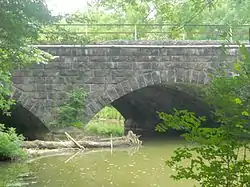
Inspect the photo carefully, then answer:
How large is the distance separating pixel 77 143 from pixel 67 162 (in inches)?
76.9

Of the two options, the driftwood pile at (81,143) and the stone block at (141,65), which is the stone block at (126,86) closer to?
the stone block at (141,65)

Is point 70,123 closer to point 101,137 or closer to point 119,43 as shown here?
point 101,137

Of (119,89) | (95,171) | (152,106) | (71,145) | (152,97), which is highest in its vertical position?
(152,97)

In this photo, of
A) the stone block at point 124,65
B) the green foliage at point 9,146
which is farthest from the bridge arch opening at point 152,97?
the green foliage at point 9,146

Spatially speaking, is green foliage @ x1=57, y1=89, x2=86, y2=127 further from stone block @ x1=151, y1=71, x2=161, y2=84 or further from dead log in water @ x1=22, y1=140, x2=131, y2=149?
stone block @ x1=151, y1=71, x2=161, y2=84

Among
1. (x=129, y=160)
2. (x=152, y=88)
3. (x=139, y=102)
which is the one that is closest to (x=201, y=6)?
(x=129, y=160)

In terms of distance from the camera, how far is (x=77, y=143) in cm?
A: 1116

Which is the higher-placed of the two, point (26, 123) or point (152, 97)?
point (152, 97)

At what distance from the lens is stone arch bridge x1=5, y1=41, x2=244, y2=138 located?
11.8 meters

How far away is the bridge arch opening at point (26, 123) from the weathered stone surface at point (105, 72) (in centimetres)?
42

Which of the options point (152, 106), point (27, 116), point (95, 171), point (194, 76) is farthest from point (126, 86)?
point (152, 106)

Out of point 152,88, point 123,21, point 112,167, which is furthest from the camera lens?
point 123,21

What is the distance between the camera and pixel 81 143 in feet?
36.9

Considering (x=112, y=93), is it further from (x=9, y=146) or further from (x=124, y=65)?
(x=9, y=146)
